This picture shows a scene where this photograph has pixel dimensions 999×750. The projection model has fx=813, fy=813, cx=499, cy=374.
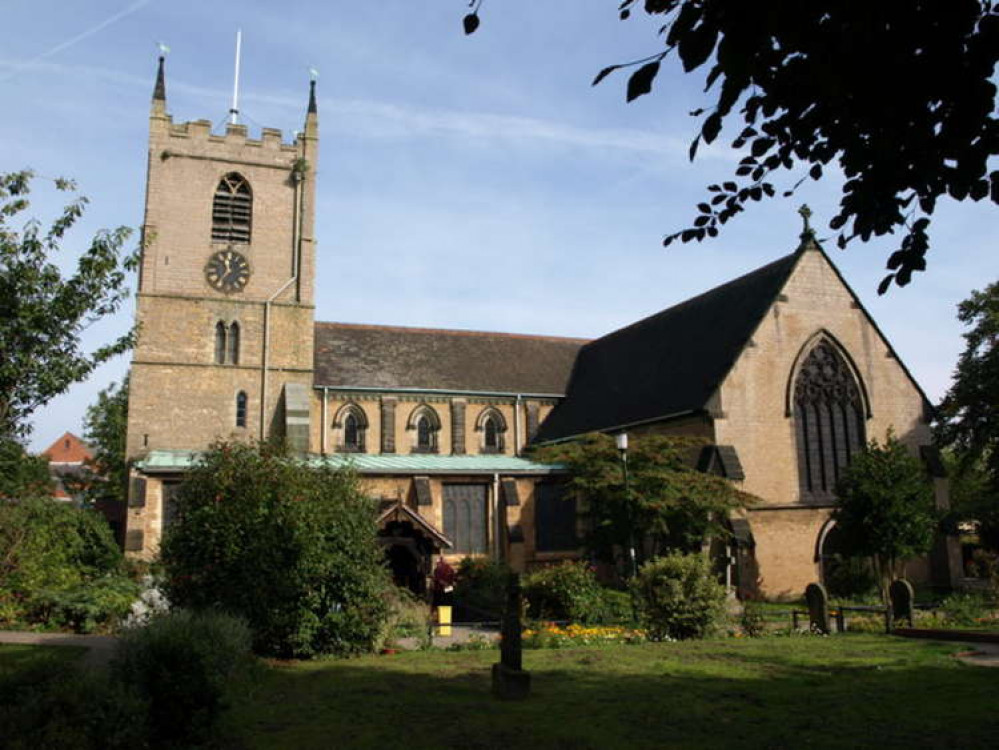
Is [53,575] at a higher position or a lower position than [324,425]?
lower

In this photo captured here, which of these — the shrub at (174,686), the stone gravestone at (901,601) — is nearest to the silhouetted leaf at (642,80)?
the shrub at (174,686)

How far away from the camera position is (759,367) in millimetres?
27547

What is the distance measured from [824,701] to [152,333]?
2887 centimetres

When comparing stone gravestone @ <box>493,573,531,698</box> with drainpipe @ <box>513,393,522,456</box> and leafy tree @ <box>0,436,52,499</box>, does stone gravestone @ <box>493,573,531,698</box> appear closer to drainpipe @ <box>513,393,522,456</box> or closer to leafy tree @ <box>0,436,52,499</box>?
leafy tree @ <box>0,436,52,499</box>

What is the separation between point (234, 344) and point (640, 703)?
2703cm

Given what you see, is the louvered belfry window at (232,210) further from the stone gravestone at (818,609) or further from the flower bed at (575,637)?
the stone gravestone at (818,609)

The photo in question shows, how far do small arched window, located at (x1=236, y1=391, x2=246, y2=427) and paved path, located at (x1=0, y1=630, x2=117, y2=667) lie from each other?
56.1 ft

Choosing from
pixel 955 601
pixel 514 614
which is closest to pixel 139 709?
pixel 514 614

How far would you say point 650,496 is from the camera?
904 inches

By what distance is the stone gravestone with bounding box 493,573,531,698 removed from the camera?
10.3m

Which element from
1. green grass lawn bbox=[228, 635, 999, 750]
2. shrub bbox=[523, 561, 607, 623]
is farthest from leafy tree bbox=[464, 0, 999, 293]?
shrub bbox=[523, 561, 607, 623]

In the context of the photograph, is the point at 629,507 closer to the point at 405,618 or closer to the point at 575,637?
the point at 575,637

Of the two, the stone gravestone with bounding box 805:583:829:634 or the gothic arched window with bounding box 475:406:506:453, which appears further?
the gothic arched window with bounding box 475:406:506:453

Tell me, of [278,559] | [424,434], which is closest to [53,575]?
[278,559]
